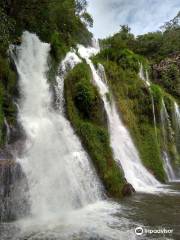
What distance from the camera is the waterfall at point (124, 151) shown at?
14.2 meters

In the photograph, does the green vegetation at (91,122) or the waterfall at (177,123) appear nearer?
the green vegetation at (91,122)

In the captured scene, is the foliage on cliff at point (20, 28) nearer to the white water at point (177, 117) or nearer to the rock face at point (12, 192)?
the rock face at point (12, 192)

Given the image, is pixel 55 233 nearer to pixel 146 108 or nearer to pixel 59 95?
pixel 59 95

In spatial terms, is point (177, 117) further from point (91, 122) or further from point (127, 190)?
point (127, 190)

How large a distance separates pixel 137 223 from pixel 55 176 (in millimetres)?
3392

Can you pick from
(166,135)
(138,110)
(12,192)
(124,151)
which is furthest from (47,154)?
(166,135)

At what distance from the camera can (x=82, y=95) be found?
14734 mm

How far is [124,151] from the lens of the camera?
15.8 m

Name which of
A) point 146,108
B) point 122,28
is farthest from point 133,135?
point 122,28

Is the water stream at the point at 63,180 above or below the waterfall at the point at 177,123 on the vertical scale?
below

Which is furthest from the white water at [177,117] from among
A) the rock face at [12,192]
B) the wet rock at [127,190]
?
the rock face at [12,192]

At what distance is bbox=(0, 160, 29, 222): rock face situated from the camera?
Result: 840cm

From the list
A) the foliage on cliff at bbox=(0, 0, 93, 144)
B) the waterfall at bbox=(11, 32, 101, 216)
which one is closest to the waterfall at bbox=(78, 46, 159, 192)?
the waterfall at bbox=(11, 32, 101, 216)

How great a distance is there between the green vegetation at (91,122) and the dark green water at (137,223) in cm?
123
